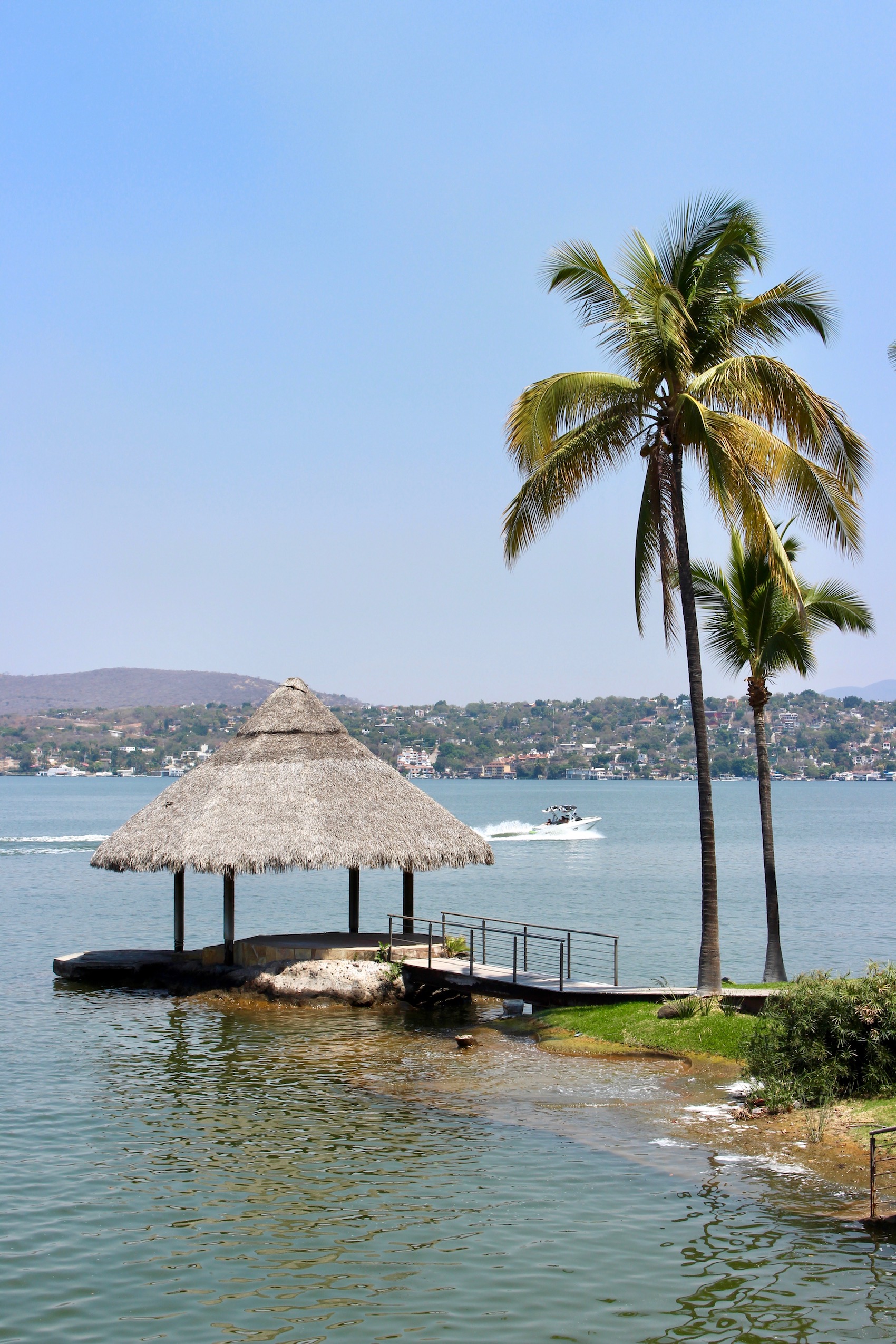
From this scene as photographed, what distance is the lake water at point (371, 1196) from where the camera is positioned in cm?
947

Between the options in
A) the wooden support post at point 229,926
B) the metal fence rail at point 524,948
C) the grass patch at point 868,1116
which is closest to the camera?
the grass patch at point 868,1116

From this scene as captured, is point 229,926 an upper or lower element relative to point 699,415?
lower

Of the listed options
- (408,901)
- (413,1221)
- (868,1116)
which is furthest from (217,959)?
(868,1116)

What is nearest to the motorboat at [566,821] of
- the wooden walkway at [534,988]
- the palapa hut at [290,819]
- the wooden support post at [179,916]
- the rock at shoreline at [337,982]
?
the wooden support post at [179,916]

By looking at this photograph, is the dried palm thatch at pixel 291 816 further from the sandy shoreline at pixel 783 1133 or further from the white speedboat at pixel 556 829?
the white speedboat at pixel 556 829

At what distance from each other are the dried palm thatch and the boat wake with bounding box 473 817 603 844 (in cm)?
6138

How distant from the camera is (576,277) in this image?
19.0m

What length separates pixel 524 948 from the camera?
22.1m

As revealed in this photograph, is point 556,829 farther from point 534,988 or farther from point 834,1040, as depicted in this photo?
point 834,1040

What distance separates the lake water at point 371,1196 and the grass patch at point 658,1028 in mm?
654

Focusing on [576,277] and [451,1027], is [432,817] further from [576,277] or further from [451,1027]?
[576,277]

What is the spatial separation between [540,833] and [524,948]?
70.5m

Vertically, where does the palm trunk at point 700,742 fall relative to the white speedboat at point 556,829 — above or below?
above

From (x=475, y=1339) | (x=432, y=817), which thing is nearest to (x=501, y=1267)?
(x=475, y=1339)
